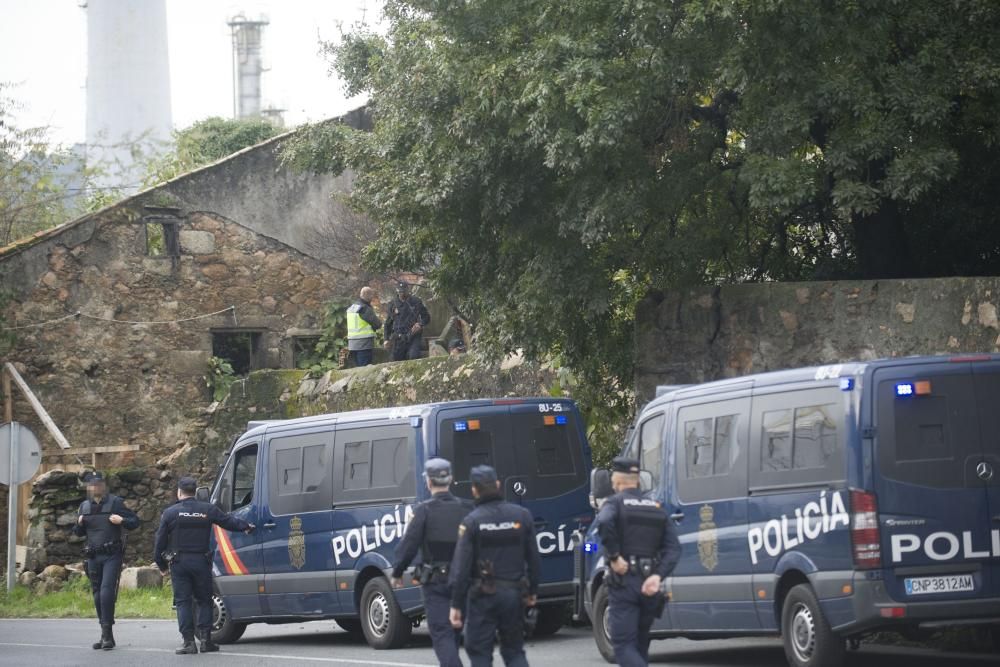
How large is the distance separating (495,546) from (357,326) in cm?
1691

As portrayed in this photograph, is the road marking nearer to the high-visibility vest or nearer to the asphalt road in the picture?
the asphalt road

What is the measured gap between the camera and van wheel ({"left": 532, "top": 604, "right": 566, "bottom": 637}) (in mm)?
15102

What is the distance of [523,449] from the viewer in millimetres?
14586

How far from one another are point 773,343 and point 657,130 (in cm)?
254

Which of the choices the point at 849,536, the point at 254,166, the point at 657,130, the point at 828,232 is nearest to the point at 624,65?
the point at 657,130

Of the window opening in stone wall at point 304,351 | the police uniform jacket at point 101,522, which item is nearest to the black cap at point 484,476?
the police uniform jacket at point 101,522

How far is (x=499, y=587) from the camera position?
9312 mm

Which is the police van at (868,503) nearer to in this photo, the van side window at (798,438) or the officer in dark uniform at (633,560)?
the van side window at (798,438)

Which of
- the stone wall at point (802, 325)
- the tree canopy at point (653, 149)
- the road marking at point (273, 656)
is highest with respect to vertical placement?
the tree canopy at point (653, 149)

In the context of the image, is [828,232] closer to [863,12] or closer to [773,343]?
[773,343]

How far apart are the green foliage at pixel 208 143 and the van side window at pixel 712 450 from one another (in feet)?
101

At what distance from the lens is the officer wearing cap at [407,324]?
24.7 metres

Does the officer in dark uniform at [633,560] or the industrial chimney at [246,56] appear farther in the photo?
the industrial chimney at [246,56]

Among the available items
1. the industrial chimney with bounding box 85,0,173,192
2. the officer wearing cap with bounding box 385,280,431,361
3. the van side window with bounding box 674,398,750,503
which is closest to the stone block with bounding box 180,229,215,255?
the officer wearing cap with bounding box 385,280,431,361
